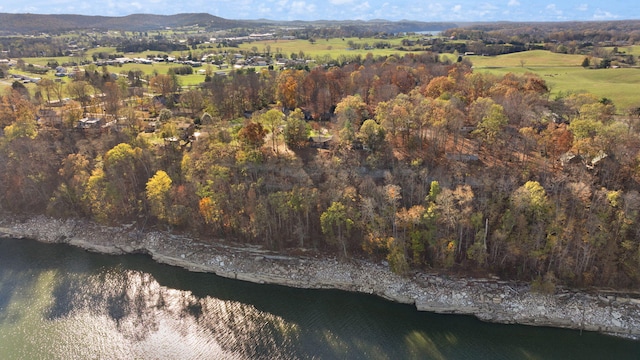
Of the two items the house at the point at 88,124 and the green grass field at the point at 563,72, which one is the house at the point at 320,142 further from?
the green grass field at the point at 563,72

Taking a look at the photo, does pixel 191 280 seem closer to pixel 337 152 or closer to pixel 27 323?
pixel 27 323

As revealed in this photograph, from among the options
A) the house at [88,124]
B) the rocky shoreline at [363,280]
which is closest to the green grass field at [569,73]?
the rocky shoreline at [363,280]

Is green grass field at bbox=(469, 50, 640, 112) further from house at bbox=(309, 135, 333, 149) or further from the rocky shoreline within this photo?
house at bbox=(309, 135, 333, 149)

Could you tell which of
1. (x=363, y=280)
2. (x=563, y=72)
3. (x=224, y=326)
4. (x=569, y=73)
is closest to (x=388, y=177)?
(x=363, y=280)

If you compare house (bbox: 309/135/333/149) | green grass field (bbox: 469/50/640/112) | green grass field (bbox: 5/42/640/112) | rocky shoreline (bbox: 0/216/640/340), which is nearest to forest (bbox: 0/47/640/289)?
house (bbox: 309/135/333/149)

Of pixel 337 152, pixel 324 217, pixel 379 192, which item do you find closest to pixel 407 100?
pixel 337 152

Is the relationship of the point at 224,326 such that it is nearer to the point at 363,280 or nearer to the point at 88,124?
the point at 363,280
